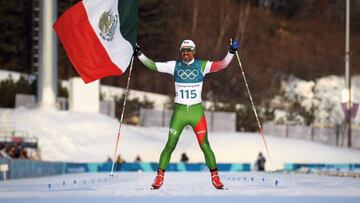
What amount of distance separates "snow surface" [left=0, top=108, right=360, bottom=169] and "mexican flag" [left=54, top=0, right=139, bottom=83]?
3478 centimetres

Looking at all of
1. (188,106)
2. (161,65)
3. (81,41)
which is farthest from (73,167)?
(188,106)

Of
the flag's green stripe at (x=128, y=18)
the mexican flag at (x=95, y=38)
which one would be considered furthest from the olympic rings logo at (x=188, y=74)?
the flag's green stripe at (x=128, y=18)

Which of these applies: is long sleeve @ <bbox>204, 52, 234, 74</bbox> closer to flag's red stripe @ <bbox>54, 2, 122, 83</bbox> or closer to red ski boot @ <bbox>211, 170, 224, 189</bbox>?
flag's red stripe @ <bbox>54, 2, 122, 83</bbox>

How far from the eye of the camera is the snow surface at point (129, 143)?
54625 millimetres

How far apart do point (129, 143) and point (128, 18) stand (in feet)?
121

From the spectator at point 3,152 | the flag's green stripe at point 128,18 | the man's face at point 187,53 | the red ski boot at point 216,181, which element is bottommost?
the red ski boot at point 216,181

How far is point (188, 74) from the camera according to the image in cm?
1778

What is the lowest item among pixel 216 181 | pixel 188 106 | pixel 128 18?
pixel 216 181

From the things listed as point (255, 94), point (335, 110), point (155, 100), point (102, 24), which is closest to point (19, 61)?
point (155, 100)

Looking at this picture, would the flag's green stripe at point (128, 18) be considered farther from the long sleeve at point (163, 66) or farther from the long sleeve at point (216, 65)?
the long sleeve at point (216, 65)

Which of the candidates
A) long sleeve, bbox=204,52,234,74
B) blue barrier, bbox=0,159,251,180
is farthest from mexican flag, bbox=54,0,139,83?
blue barrier, bbox=0,159,251,180

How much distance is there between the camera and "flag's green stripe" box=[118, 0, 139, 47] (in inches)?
744

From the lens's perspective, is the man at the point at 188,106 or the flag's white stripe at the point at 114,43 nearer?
the man at the point at 188,106

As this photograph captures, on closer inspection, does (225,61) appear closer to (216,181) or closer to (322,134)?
(216,181)
